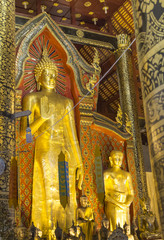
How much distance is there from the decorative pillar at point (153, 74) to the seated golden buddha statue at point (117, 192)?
553 cm

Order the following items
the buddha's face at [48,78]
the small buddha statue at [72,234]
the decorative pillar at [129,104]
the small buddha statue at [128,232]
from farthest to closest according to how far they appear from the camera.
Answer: the decorative pillar at [129,104], the buddha's face at [48,78], the small buddha statue at [128,232], the small buddha statue at [72,234]

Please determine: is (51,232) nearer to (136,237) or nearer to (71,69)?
(136,237)

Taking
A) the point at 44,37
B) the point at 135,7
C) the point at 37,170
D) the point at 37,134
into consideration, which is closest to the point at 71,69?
the point at 44,37

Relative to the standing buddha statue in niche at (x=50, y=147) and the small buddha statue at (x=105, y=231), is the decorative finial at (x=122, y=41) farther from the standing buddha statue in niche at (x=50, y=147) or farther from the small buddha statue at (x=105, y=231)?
the small buddha statue at (x=105, y=231)

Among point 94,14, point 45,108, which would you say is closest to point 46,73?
point 45,108

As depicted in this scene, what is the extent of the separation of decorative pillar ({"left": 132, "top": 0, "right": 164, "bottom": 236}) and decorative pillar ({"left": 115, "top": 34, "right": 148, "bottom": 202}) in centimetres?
644

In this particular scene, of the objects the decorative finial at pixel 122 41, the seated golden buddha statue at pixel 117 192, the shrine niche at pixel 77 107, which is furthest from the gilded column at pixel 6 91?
the decorative finial at pixel 122 41

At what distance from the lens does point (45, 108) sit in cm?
736

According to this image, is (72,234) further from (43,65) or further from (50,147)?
(43,65)

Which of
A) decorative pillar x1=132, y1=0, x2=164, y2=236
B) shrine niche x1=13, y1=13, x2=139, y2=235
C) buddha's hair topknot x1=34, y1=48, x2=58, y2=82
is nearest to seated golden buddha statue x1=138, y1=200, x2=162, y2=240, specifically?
shrine niche x1=13, y1=13, x2=139, y2=235

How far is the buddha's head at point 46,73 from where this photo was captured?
7.65m

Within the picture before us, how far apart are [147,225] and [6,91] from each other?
4.24 metres

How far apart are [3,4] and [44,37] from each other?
2570 mm

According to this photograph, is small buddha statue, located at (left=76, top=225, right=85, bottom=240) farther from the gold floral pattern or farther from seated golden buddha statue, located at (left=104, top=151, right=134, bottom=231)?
the gold floral pattern
